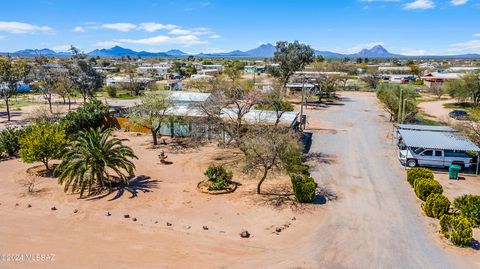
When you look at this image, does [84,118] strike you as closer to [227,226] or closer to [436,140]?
[227,226]

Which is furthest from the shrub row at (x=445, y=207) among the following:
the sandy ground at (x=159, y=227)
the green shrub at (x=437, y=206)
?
the sandy ground at (x=159, y=227)

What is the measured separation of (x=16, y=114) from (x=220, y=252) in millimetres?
45654

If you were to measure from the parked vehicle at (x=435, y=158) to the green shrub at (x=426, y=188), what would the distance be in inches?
224

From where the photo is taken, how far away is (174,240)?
591 inches

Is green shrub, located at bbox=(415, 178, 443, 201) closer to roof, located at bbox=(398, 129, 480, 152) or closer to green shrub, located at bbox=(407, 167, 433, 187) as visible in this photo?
green shrub, located at bbox=(407, 167, 433, 187)

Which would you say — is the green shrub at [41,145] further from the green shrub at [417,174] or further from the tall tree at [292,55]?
the tall tree at [292,55]

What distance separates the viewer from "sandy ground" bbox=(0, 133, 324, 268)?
13.6 metres

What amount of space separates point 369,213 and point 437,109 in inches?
1661

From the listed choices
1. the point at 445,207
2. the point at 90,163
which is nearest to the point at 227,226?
the point at 90,163

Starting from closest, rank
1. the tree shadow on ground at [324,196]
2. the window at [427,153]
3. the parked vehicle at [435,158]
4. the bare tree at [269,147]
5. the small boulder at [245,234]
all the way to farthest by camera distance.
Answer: the small boulder at [245,234]
the bare tree at [269,147]
the tree shadow on ground at [324,196]
the parked vehicle at [435,158]
the window at [427,153]

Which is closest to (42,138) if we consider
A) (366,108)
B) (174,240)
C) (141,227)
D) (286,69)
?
(141,227)

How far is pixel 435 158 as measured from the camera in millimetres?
24609

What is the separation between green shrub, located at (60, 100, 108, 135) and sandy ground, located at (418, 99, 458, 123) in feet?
131

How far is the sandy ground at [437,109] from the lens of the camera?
147 ft
